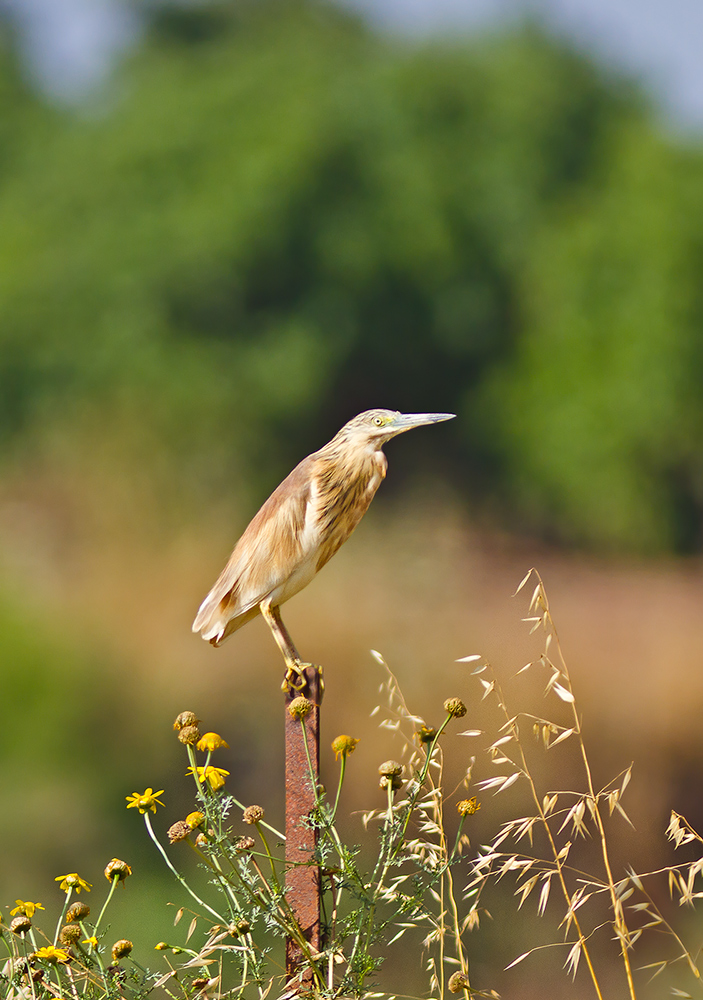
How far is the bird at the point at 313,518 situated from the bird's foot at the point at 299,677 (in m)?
0.03

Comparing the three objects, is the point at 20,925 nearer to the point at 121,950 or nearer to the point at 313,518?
the point at 121,950

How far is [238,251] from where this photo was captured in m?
14.3

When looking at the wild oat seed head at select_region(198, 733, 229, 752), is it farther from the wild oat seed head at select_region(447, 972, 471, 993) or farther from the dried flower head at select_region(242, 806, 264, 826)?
the wild oat seed head at select_region(447, 972, 471, 993)

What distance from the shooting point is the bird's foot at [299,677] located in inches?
64.7

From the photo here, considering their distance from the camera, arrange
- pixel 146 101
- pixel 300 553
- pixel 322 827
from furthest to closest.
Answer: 1. pixel 146 101
2. pixel 300 553
3. pixel 322 827

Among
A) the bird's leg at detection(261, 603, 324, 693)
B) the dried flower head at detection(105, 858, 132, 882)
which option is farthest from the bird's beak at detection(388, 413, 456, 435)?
the dried flower head at detection(105, 858, 132, 882)

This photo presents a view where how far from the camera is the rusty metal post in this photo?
163 centimetres

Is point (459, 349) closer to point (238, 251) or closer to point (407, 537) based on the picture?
point (238, 251)

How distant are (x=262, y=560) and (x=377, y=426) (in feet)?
0.93

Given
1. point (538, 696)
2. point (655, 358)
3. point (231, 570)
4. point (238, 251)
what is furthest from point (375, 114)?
point (231, 570)

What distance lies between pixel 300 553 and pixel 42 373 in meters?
13.2

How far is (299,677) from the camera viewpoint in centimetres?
166

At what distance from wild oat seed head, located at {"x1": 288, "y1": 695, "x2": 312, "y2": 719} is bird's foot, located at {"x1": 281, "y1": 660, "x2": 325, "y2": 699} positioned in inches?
2.8

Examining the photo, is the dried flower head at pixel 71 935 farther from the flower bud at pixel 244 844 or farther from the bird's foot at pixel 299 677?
the bird's foot at pixel 299 677
